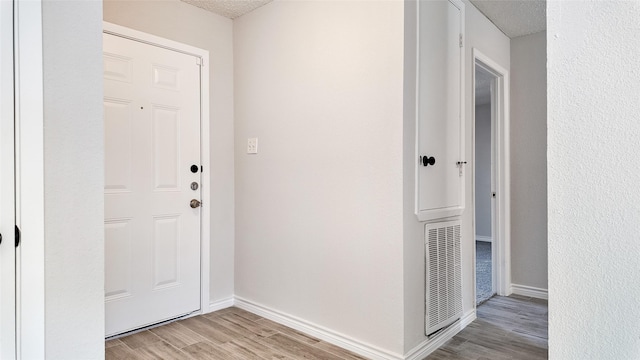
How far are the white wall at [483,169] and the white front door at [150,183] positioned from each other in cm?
Result: 541

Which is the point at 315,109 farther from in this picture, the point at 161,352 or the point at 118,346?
the point at 118,346

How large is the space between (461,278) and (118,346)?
2321mm

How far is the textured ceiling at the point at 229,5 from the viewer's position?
288 centimetres

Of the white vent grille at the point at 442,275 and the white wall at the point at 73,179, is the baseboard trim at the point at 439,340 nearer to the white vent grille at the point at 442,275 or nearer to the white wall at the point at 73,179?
the white vent grille at the point at 442,275

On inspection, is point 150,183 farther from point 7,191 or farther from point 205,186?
point 7,191

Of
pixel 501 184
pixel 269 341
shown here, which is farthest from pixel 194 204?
pixel 501 184

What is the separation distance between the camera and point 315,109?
2568mm

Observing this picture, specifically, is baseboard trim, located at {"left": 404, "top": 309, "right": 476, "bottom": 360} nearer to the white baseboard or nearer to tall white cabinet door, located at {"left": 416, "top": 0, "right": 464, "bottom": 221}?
tall white cabinet door, located at {"left": 416, "top": 0, "right": 464, "bottom": 221}

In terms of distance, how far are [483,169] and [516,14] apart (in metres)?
4.10

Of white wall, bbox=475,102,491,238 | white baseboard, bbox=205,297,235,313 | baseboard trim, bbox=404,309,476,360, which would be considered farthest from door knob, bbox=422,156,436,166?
white wall, bbox=475,102,491,238

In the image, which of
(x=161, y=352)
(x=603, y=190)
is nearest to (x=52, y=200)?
(x=603, y=190)

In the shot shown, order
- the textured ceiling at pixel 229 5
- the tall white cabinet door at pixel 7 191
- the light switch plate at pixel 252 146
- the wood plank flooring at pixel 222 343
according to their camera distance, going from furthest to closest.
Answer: the light switch plate at pixel 252 146 < the textured ceiling at pixel 229 5 < the wood plank flooring at pixel 222 343 < the tall white cabinet door at pixel 7 191

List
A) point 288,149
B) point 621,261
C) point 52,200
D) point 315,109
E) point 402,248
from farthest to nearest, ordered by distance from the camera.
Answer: point 288,149, point 315,109, point 402,248, point 52,200, point 621,261

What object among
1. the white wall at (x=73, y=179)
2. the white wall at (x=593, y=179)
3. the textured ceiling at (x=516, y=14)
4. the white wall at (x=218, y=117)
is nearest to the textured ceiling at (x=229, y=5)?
the white wall at (x=218, y=117)
